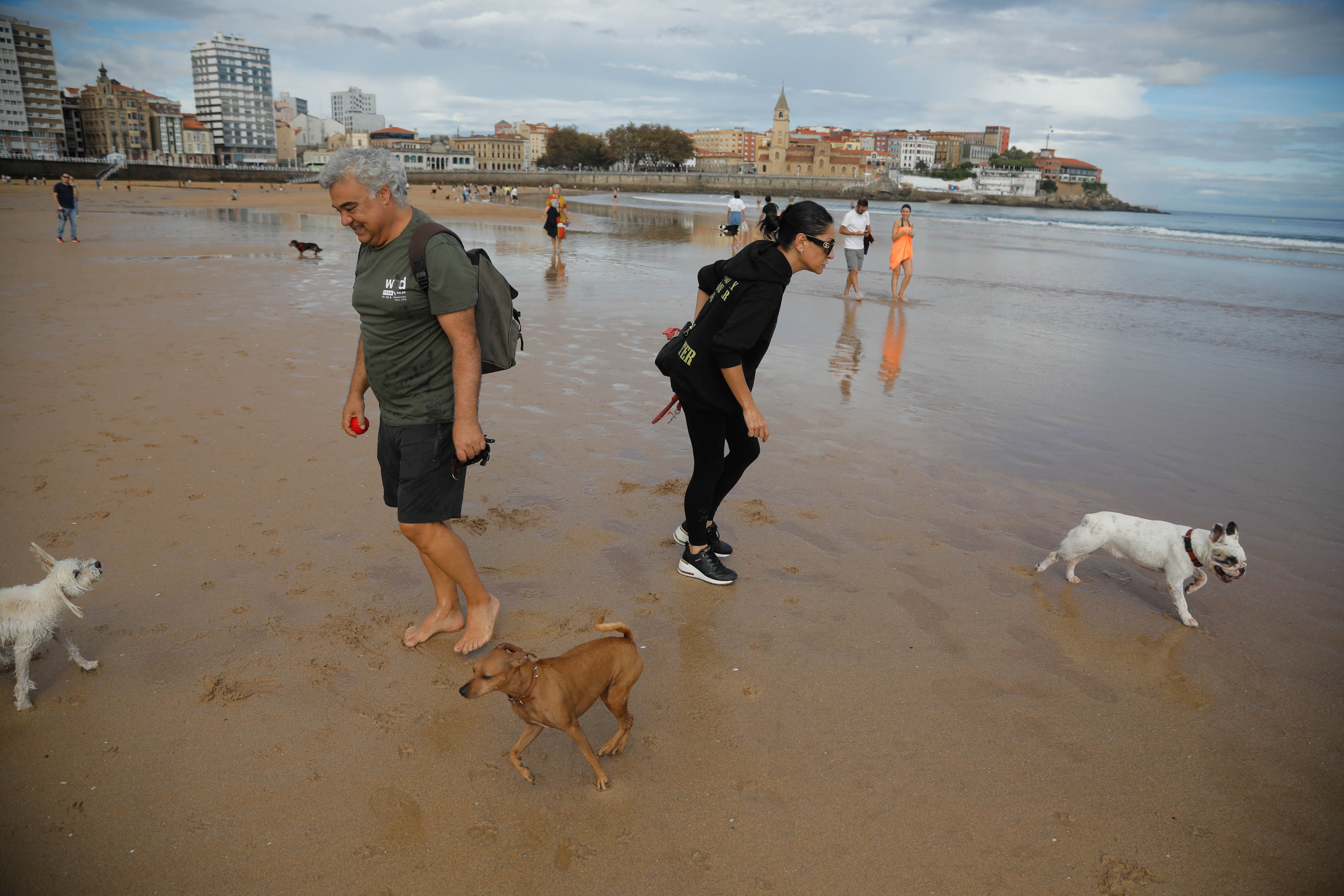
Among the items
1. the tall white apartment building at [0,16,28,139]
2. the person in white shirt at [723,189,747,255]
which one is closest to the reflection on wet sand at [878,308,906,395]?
the person in white shirt at [723,189,747,255]

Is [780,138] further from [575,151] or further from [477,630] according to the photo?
[477,630]

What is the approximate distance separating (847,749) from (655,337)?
24.5 feet

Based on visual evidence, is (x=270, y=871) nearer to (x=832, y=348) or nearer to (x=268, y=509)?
(x=268, y=509)

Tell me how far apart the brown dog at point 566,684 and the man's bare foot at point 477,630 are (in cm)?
71

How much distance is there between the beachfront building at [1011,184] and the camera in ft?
437

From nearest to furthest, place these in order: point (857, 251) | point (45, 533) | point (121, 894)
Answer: point (121, 894), point (45, 533), point (857, 251)

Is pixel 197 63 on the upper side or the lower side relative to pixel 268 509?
upper

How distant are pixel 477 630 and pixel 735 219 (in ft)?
61.7

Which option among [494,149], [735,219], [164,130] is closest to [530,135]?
[494,149]

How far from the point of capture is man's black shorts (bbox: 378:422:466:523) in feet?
9.65

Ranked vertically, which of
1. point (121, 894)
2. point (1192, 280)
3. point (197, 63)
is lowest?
point (121, 894)

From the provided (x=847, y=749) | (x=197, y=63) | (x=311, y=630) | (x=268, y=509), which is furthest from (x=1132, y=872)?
(x=197, y=63)

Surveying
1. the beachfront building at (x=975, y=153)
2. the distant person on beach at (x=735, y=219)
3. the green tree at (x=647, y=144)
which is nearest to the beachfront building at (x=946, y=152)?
the beachfront building at (x=975, y=153)

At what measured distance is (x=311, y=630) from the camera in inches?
131
